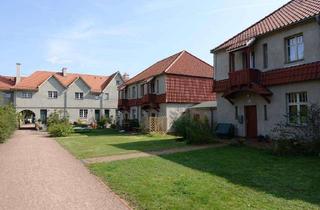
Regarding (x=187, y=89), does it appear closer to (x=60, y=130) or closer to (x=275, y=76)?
(x=60, y=130)

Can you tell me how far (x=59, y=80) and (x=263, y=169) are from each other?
153ft

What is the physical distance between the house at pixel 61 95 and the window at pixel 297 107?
3817cm

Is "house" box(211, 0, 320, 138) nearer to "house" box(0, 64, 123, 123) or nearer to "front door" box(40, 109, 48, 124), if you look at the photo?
"house" box(0, 64, 123, 123)

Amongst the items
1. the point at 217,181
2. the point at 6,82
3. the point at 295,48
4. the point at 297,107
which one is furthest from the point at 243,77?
the point at 6,82

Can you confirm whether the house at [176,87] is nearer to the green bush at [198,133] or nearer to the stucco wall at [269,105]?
the stucco wall at [269,105]

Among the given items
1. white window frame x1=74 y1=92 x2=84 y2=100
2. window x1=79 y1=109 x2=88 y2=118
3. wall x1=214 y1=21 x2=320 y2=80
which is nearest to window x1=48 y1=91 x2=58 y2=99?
white window frame x1=74 y1=92 x2=84 y2=100

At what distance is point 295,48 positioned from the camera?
17188mm

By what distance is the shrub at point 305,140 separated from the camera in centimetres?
1371

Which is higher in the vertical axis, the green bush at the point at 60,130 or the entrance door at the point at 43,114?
the entrance door at the point at 43,114

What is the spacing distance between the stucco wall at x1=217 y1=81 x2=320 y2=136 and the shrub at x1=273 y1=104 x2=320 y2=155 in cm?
124

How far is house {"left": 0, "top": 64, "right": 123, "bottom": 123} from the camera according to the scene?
49.9m

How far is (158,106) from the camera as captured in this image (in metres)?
32.3

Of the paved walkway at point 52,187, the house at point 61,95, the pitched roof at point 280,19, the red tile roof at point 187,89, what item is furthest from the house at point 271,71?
the house at point 61,95

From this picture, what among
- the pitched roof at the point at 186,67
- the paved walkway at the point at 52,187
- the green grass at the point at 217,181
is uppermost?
the pitched roof at the point at 186,67
